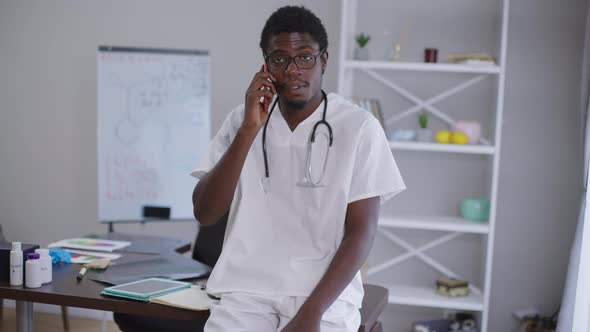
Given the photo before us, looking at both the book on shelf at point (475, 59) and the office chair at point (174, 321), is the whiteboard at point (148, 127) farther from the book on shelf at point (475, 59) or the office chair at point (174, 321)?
the book on shelf at point (475, 59)

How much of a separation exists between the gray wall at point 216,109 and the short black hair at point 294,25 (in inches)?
71.8

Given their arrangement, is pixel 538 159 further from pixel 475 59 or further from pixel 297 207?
pixel 297 207

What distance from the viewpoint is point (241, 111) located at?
1.76 metres

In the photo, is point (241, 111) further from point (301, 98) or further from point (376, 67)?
point (376, 67)

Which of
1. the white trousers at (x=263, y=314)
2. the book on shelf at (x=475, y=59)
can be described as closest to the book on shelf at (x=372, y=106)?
the book on shelf at (x=475, y=59)

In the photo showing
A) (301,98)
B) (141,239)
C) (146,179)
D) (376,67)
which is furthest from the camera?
(146,179)

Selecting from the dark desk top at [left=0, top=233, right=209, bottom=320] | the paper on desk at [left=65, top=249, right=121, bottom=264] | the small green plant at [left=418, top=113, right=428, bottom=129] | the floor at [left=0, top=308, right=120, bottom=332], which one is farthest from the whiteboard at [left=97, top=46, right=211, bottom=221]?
the dark desk top at [left=0, top=233, right=209, bottom=320]

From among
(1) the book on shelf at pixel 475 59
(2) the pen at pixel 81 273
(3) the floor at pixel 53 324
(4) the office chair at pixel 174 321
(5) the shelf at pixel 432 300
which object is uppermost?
(1) the book on shelf at pixel 475 59

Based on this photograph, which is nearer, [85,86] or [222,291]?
[222,291]

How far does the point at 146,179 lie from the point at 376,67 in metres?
1.31

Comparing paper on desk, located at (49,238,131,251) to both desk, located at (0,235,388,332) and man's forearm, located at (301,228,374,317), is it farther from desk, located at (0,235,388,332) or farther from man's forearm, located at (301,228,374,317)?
man's forearm, located at (301,228,374,317)

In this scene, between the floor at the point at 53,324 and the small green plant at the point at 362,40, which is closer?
the small green plant at the point at 362,40

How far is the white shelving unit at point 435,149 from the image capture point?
3080 millimetres

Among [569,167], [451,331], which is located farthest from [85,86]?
[569,167]
